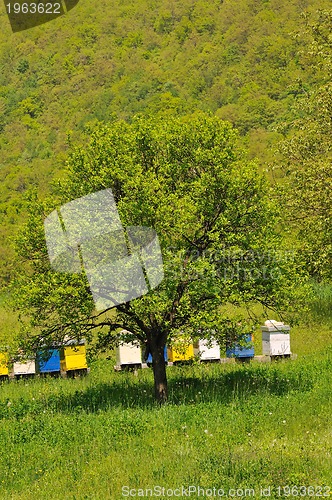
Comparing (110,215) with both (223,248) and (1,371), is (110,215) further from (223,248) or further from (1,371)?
(1,371)

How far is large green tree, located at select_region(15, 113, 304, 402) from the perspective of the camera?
515 inches

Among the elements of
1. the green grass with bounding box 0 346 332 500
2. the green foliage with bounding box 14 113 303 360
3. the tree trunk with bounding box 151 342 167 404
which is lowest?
the green grass with bounding box 0 346 332 500

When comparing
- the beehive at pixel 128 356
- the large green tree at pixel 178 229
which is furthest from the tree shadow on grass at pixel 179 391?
the beehive at pixel 128 356

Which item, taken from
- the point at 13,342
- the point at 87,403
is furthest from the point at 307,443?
the point at 13,342

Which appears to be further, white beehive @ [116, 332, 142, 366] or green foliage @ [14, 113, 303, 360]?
white beehive @ [116, 332, 142, 366]

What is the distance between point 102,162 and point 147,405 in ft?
17.3

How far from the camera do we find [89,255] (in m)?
13.2

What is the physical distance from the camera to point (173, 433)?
11.9 m

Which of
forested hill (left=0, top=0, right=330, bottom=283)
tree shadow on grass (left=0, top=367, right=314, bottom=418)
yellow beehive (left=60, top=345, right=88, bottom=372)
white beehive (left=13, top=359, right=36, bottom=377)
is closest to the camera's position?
tree shadow on grass (left=0, top=367, right=314, bottom=418)

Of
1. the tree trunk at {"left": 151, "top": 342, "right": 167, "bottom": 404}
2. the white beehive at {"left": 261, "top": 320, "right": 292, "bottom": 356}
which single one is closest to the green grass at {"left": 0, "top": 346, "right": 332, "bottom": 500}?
the tree trunk at {"left": 151, "top": 342, "right": 167, "bottom": 404}

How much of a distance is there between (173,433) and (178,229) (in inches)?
154

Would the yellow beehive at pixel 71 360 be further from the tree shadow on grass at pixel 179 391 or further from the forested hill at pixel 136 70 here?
the forested hill at pixel 136 70

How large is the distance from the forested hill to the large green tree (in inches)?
1892

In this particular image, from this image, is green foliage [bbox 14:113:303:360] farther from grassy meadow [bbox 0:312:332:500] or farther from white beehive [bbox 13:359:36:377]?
white beehive [bbox 13:359:36:377]
